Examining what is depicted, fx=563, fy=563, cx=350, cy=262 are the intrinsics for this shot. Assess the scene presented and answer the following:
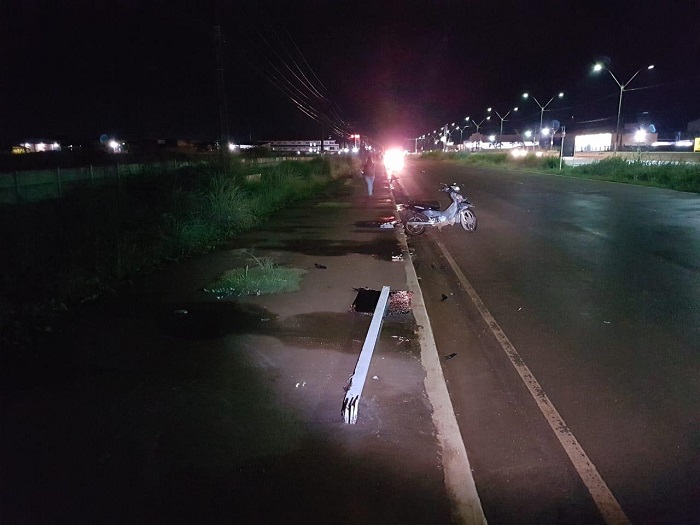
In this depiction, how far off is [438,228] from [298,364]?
11.3 m

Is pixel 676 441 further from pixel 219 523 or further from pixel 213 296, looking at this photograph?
pixel 213 296

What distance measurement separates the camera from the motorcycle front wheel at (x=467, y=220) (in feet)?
50.4

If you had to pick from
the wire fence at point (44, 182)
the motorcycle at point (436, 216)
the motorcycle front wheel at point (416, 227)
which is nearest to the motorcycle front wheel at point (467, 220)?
the motorcycle at point (436, 216)

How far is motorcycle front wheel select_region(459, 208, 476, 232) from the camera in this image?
15.4 m

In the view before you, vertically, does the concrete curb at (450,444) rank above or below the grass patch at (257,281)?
below

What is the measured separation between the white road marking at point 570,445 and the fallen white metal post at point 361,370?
1439mm

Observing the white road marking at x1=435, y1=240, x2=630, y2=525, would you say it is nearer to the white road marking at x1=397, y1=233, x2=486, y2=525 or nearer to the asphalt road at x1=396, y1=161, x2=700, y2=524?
the asphalt road at x1=396, y1=161, x2=700, y2=524

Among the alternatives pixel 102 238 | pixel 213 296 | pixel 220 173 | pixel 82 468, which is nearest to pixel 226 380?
pixel 82 468

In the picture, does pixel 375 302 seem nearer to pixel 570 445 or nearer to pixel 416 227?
pixel 570 445

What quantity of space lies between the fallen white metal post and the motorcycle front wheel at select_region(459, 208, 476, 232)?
8.52 meters

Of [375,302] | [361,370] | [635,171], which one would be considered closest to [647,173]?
[635,171]

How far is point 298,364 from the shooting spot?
219 inches

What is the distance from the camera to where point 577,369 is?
5676mm

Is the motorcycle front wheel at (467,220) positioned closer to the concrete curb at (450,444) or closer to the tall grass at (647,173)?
the concrete curb at (450,444)
